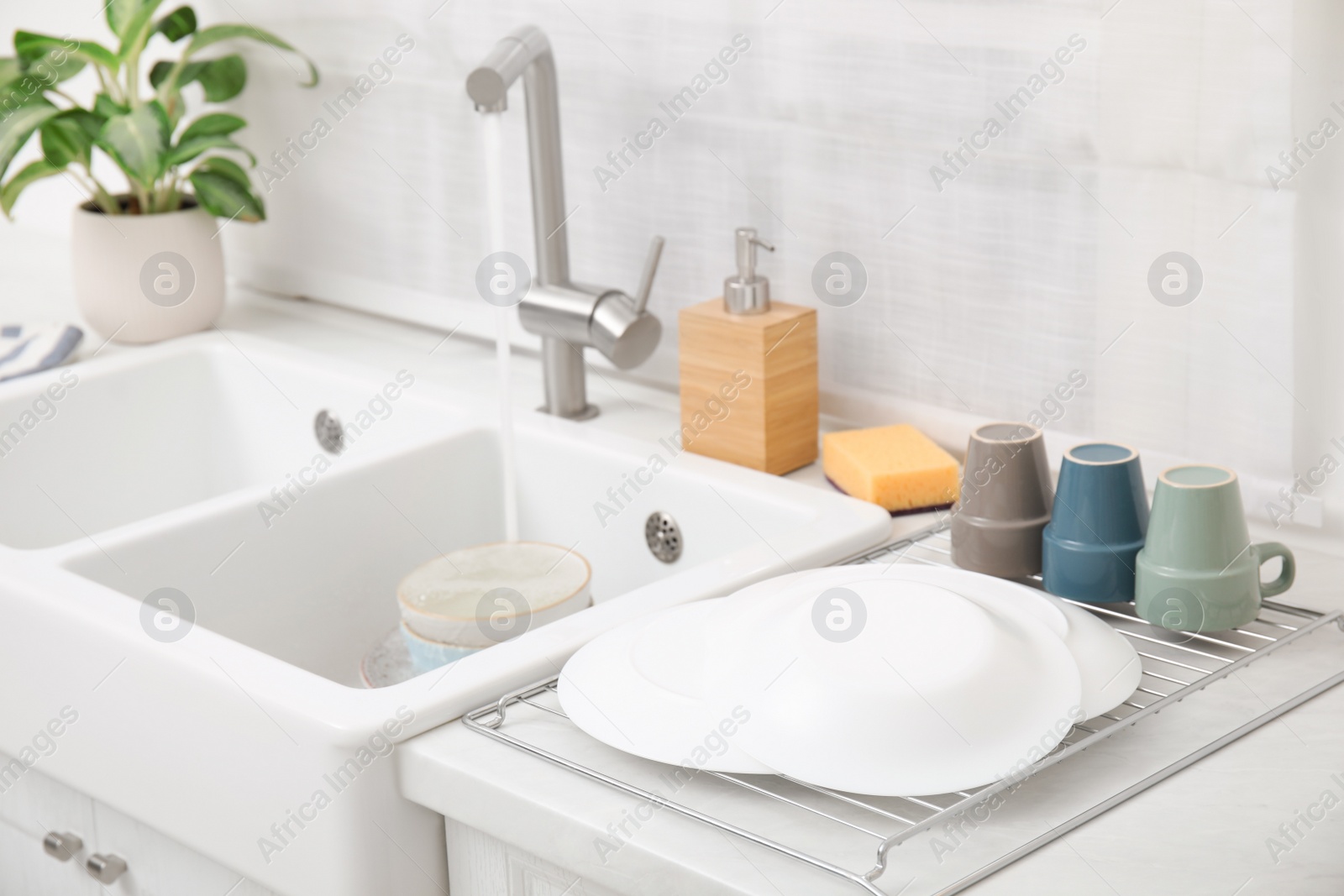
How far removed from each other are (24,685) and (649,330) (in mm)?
596

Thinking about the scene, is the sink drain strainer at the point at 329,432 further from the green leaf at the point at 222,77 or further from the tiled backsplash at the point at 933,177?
the green leaf at the point at 222,77

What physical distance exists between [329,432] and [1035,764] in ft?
3.18

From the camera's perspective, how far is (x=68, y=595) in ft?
3.46

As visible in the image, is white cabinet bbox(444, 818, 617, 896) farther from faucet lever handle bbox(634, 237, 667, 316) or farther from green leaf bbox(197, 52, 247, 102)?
green leaf bbox(197, 52, 247, 102)

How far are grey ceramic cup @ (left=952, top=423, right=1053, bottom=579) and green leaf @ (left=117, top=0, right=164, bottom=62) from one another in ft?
3.55

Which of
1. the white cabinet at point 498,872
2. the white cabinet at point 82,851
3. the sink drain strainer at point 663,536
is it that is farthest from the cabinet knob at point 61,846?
the sink drain strainer at point 663,536

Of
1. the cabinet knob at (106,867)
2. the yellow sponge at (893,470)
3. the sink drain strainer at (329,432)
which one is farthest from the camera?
the sink drain strainer at (329,432)

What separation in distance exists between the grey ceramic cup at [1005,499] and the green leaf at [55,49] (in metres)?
1.10

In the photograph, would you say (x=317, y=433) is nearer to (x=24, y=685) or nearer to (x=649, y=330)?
(x=649, y=330)

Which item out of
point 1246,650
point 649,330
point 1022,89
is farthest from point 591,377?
point 1246,650

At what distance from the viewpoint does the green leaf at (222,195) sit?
1.64m

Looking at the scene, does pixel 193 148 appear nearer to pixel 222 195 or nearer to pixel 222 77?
pixel 222 195

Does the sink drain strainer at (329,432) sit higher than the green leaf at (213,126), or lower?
lower

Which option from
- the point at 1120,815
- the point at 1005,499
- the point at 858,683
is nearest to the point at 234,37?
the point at 1005,499
